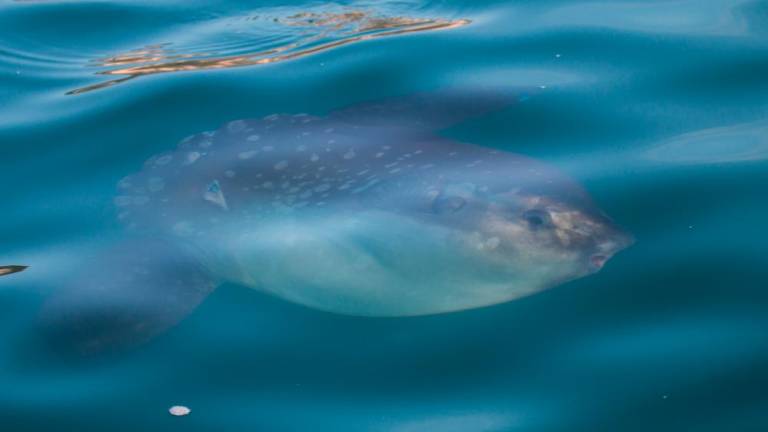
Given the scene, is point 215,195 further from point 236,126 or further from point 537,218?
point 537,218

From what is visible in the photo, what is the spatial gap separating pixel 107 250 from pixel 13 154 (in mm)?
1122

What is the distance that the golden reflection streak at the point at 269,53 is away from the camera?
191 inches

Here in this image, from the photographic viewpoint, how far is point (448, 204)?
10.5ft

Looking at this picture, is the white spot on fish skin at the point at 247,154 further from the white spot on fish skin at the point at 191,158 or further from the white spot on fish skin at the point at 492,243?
the white spot on fish skin at the point at 492,243

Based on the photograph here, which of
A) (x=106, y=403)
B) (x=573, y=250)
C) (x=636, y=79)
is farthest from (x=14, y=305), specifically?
(x=636, y=79)

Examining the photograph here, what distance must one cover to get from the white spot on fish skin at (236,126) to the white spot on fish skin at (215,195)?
48 cm

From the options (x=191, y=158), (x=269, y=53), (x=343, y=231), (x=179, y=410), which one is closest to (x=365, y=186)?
(x=343, y=231)

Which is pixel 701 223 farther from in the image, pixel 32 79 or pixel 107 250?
pixel 32 79

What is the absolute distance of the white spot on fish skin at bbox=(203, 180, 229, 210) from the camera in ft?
11.4

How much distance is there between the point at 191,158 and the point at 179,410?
5.47 feet

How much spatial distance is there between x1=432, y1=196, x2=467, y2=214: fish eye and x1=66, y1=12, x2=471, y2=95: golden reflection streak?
199 centimetres

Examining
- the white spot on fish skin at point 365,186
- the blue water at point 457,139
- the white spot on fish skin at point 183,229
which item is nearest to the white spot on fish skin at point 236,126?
the blue water at point 457,139

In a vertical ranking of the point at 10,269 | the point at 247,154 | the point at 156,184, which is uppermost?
the point at 247,154

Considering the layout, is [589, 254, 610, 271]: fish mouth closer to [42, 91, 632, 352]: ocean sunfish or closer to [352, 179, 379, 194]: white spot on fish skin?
[42, 91, 632, 352]: ocean sunfish
